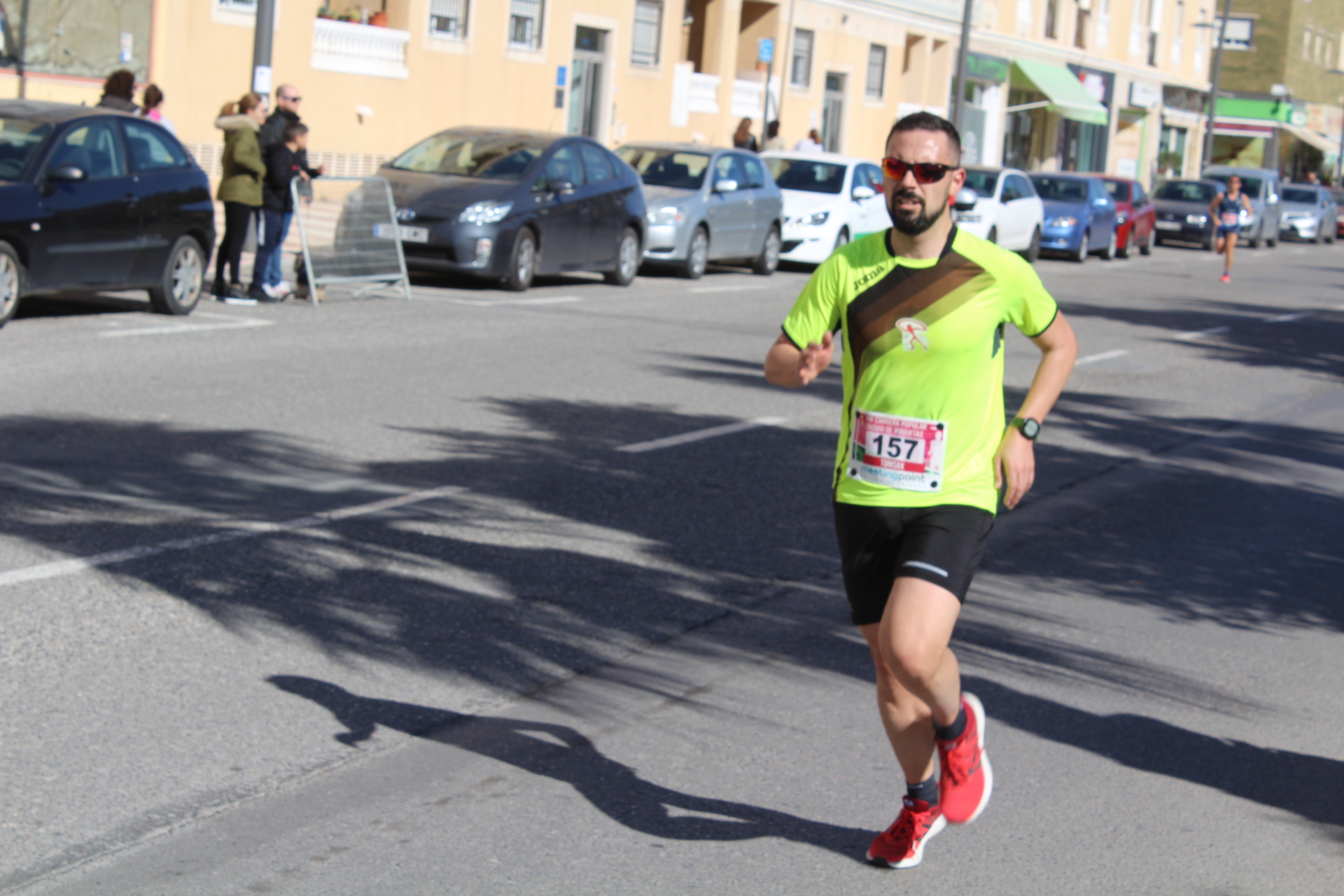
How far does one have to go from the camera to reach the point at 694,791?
4.58 metres

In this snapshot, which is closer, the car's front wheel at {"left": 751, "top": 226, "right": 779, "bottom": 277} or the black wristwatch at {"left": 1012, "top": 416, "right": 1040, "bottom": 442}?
the black wristwatch at {"left": 1012, "top": 416, "right": 1040, "bottom": 442}

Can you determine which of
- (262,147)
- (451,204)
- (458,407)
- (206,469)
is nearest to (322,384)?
(458,407)

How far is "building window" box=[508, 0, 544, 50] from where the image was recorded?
29656 mm

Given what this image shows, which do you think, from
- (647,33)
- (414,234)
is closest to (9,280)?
(414,234)

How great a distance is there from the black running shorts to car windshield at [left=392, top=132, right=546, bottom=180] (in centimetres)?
1395

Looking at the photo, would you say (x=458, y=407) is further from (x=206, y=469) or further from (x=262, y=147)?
(x=262, y=147)

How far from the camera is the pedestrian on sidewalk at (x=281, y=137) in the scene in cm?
1528

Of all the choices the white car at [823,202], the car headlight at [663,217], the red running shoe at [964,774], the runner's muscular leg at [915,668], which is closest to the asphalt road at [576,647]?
the red running shoe at [964,774]

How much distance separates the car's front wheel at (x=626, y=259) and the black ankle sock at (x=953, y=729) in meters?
15.3

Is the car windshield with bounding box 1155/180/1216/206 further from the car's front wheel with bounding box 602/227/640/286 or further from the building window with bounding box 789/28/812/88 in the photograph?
the car's front wheel with bounding box 602/227/640/286

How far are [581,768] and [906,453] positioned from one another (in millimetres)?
1381

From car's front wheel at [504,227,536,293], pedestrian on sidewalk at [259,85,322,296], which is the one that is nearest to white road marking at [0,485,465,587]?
pedestrian on sidewalk at [259,85,322,296]

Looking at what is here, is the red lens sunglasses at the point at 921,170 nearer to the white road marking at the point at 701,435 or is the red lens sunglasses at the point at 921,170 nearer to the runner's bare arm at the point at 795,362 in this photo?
the runner's bare arm at the point at 795,362

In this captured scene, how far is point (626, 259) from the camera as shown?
19.4m
